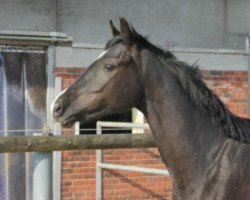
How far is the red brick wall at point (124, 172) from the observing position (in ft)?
23.9

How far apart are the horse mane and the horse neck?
0.04m

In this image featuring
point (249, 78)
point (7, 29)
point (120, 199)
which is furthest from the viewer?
point (249, 78)

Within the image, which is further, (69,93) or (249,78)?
(249,78)

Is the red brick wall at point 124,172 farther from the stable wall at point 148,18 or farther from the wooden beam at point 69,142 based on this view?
the wooden beam at point 69,142

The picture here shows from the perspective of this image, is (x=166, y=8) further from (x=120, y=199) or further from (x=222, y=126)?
(x=222, y=126)

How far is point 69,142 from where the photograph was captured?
4.79 meters

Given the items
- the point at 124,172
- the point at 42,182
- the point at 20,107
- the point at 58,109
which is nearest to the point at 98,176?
the point at 124,172

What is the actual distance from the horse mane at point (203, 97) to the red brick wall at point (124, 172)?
10.1 feet

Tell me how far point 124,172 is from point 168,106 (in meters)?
3.77

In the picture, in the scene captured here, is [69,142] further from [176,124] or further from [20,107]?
[20,107]

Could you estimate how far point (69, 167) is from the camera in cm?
727

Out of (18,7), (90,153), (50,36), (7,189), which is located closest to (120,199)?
(90,153)

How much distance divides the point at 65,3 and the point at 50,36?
49cm

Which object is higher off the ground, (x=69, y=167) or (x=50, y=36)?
(x=50, y=36)
